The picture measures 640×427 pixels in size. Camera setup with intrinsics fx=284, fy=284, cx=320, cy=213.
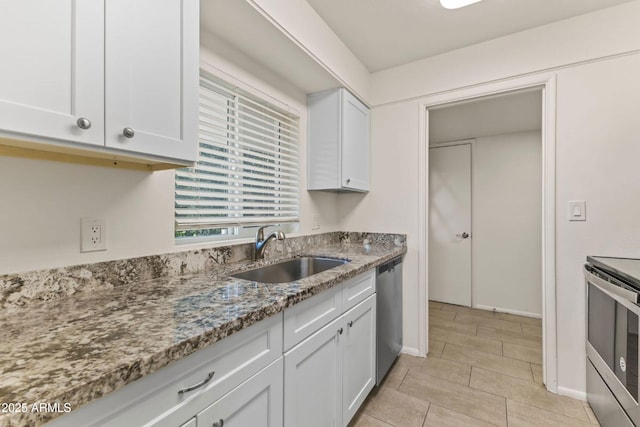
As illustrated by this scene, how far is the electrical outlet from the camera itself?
1.03 m

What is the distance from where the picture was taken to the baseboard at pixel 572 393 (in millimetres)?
1810

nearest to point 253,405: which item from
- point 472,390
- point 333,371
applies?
point 333,371

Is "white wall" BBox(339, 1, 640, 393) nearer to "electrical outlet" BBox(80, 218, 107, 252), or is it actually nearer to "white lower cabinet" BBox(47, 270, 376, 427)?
"white lower cabinet" BBox(47, 270, 376, 427)

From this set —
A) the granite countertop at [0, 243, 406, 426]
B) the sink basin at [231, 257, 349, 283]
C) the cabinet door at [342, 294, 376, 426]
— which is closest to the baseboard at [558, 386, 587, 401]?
the cabinet door at [342, 294, 376, 426]

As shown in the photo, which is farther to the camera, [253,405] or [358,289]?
[358,289]

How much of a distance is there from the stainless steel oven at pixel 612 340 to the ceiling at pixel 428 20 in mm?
1585

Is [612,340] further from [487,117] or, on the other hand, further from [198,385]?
[487,117]

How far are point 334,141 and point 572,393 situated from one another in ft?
7.63

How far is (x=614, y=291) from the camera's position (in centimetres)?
140

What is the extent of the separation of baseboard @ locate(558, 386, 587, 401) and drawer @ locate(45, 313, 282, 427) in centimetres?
206

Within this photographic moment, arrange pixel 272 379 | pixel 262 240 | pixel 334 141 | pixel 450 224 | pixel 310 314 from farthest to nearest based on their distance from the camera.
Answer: pixel 450 224 < pixel 334 141 < pixel 262 240 < pixel 310 314 < pixel 272 379

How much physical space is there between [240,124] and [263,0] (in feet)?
2.20

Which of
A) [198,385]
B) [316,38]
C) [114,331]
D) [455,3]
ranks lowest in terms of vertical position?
[198,385]

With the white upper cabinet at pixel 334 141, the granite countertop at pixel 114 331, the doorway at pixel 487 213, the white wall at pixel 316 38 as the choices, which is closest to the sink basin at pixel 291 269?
the granite countertop at pixel 114 331
